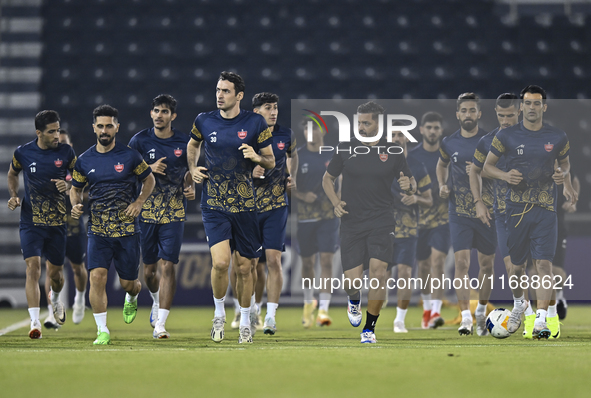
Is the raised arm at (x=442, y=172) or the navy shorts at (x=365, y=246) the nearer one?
the navy shorts at (x=365, y=246)

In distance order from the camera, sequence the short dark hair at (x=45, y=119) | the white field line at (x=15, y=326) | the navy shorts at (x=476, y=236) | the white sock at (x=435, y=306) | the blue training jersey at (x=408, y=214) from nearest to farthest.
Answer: the short dark hair at (x=45, y=119)
the navy shorts at (x=476, y=236)
the white field line at (x=15, y=326)
the white sock at (x=435, y=306)
the blue training jersey at (x=408, y=214)

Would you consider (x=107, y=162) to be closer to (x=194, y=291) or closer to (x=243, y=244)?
(x=243, y=244)

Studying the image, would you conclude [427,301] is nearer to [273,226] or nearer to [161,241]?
[273,226]

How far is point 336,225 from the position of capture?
37.9ft

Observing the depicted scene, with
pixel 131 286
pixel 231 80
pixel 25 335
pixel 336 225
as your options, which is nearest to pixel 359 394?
pixel 231 80

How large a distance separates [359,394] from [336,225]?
7.17m

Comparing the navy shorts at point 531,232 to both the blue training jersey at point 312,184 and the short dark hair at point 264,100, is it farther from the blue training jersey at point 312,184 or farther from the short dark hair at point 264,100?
the blue training jersey at point 312,184

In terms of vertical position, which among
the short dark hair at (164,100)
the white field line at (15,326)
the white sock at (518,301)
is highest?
the short dark hair at (164,100)

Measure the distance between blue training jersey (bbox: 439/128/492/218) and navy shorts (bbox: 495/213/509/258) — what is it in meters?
0.45

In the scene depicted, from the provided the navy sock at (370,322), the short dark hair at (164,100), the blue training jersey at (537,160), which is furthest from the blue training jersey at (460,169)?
the short dark hair at (164,100)

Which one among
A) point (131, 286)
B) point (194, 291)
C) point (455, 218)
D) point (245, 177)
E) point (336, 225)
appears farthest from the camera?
point (194, 291)

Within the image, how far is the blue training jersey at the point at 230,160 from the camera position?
766 cm

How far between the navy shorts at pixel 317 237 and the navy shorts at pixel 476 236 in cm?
209

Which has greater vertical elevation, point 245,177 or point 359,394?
point 245,177
